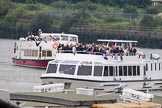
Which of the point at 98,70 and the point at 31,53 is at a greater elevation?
the point at 98,70

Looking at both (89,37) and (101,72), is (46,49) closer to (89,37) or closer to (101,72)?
(101,72)

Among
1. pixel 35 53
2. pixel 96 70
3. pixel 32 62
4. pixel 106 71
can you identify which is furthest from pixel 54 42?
pixel 96 70

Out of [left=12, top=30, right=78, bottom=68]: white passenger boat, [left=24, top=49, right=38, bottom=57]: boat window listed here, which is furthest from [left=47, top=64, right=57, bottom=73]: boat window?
[left=24, top=49, right=38, bottom=57]: boat window

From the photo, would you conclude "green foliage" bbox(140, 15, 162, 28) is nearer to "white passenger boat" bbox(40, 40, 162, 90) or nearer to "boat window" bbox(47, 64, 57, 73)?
"white passenger boat" bbox(40, 40, 162, 90)

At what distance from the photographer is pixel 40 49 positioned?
80.9 metres

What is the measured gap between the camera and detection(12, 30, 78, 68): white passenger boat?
80.2 metres

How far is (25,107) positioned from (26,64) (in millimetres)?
48007

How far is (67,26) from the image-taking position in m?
154

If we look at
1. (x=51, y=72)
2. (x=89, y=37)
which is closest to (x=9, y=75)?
(x=51, y=72)

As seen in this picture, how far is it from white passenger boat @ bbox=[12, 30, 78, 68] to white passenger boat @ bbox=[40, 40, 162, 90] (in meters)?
21.6

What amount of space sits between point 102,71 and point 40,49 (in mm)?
25937

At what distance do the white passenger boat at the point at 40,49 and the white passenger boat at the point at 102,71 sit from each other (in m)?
21.6

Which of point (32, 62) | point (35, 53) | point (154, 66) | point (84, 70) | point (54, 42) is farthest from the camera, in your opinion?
point (35, 53)

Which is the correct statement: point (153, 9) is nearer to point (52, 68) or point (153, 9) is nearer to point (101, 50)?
point (101, 50)
